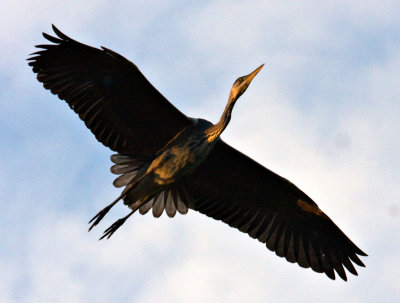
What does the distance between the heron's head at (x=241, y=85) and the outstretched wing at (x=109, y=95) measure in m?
0.74

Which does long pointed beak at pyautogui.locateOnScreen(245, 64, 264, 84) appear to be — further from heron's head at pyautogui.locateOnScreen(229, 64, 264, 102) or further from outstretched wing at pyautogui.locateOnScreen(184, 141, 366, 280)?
outstretched wing at pyautogui.locateOnScreen(184, 141, 366, 280)

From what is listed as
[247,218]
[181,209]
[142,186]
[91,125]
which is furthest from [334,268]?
[91,125]

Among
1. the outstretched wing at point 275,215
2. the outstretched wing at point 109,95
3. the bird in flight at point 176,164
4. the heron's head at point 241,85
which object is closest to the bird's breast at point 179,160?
the bird in flight at point 176,164

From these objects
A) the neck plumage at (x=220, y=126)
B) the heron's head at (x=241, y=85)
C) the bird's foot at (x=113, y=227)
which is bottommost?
the bird's foot at (x=113, y=227)

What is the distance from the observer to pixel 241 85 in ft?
42.3

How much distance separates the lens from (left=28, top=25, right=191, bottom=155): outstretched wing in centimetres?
1273

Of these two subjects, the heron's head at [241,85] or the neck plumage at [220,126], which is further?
the heron's head at [241,85]

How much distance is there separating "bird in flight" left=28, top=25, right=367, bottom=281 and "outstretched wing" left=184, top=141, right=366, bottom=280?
0.01 metres

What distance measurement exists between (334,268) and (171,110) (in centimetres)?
346

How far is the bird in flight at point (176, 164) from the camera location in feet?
41.8

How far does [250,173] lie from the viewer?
1389 cm

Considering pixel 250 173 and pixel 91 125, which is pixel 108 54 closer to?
pixel 91 125

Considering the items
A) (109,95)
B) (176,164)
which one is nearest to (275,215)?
(176,164)

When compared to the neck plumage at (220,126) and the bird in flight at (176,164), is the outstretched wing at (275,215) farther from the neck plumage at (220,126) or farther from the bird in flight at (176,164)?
the neck plumage at (220,126)
